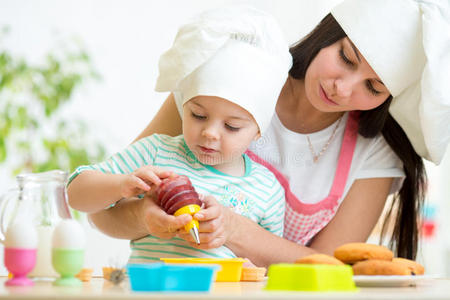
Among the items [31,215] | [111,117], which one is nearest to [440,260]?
[111,117]

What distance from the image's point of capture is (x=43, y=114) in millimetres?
3318

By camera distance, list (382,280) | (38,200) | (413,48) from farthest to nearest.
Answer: (413,48)
(38,200)
(382,280)

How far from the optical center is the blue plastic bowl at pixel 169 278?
70 centimetres

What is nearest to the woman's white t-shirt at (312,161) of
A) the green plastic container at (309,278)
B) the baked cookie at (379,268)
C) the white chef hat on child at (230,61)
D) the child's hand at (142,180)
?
the white chef hat on child at (230,61)

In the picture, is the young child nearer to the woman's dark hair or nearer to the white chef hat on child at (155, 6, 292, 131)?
the white chef hat on child at (155, 6, 292, 131)

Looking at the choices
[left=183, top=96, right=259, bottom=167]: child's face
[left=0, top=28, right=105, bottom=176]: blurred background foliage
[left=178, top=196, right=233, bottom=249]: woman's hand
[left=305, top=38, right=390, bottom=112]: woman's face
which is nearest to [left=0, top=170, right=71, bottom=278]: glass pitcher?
[left=178, top=196, right=233, bottom=249]: woman's hand

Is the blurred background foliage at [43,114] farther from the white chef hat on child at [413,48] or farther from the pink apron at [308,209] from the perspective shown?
the white chef hat on child at [413,48]

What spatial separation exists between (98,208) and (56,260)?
0.51 meters

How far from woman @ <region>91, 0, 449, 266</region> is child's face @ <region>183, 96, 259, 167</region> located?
146mm

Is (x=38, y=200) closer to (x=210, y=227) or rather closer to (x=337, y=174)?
(x=210, y=227)

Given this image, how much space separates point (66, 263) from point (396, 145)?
124 cm

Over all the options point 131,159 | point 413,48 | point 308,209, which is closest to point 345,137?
point 308,209

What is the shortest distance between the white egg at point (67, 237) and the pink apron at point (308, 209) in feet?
3.21

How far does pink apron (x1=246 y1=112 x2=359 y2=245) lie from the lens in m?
1.73
